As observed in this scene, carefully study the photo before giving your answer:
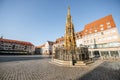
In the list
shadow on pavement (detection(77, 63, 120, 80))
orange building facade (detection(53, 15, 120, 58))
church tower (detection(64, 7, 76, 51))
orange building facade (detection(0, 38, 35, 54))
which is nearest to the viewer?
shadow on pavement (detection(77, 63, 120, 80))

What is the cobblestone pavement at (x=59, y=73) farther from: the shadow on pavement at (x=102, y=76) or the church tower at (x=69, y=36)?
the church tower at (x=69, y=36)

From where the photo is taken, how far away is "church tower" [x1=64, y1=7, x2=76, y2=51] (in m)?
15.6

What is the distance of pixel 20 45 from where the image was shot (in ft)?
201

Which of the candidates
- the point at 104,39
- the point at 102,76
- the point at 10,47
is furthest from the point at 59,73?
the point at 10,47

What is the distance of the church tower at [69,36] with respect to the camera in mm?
Result: 15582

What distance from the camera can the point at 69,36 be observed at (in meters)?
16.2

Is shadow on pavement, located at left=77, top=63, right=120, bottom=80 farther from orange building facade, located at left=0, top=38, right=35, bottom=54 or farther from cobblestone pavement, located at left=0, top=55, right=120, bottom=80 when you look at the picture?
orange building facade, located at left=0, top=38, right=35, bottom=54

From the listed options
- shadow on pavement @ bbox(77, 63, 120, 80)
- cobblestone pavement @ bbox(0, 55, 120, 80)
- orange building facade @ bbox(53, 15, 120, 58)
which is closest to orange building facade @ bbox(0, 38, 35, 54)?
orange building facade @ bbox(53, 15, 120, 58)

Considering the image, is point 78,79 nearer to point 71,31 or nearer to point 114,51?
point 71,31

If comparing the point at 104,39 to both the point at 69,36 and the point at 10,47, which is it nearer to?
the point at 69,36

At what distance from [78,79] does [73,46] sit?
1022cm

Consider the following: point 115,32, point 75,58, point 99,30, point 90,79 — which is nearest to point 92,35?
point 99,30

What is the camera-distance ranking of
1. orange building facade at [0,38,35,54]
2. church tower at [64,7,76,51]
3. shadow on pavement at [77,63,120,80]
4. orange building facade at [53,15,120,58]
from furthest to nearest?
1. orange building facade at [0,38,35,54]
2. orange building facade at [53,15,120,58]
3. church tower at [64,7,76,51]
4. shadow on pavement at [77,63,120,80]

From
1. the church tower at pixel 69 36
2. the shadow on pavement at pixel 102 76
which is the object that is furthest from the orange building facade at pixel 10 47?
the shadow on pavement at pixel 102 76
